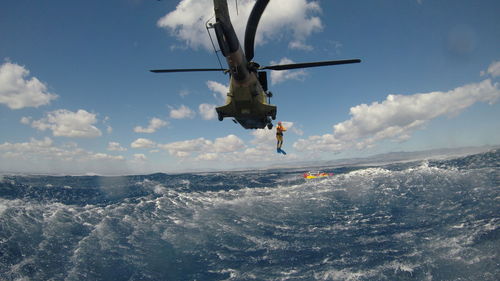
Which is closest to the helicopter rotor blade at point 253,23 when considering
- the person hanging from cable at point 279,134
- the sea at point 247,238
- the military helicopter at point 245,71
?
the military helicopter at point 245,71

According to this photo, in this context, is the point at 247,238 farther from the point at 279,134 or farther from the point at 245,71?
the point at 245,71

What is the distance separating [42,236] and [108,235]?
11849 millimetres

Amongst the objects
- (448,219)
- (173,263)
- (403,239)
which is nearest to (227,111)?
(173,263)

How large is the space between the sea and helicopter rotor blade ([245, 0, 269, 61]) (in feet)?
118

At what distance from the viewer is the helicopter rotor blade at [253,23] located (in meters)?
6.45

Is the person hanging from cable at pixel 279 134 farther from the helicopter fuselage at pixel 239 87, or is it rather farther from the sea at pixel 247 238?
the sea at pixel 247 238

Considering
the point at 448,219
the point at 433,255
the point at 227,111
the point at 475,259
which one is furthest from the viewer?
the point at 448,219

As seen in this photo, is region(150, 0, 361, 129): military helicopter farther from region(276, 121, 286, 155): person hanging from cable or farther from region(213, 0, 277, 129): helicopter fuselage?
region(276, 121, 286, 155): person hanging from cable

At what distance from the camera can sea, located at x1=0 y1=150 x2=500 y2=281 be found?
34.0 metres

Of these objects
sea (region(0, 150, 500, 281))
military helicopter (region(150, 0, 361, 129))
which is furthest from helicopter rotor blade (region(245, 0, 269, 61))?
sea (region(0, 150, 500, 281))

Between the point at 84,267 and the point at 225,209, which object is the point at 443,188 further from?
the point at 84,267

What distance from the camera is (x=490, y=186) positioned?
79062 mm

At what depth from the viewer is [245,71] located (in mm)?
9648

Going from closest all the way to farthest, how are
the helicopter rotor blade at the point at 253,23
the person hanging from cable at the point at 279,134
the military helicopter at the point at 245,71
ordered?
the helicopter rotor blade at the point at 253,23, the military helicopter at the point at 245,71, the person hanging from cable at the point at 279,134
